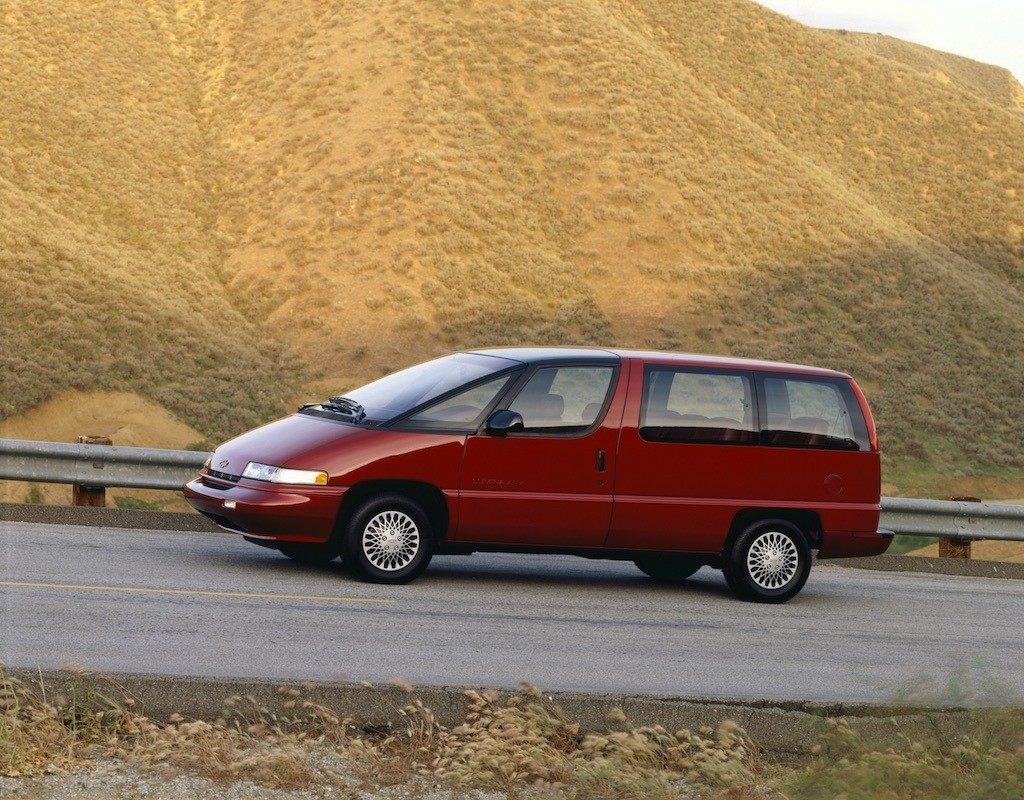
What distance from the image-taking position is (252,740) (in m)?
5.21

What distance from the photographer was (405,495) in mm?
9320

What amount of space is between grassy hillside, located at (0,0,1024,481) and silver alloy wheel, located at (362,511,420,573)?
2097 centimetres

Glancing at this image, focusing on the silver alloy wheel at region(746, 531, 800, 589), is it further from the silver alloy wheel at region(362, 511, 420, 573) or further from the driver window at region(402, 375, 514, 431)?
the silver alloy wheel at region(362, 511, 420, 573)

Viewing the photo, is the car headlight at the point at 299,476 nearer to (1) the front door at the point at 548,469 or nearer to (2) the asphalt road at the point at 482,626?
(2) the asphalt road at the point at 482,626

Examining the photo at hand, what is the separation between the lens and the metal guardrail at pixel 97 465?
11820 millimetres

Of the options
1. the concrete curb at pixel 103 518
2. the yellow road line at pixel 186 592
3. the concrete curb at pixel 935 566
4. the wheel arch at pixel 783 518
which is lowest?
the concrete curb at pixel 935 566

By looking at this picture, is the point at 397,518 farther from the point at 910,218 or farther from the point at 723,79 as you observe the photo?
the point at 723,79

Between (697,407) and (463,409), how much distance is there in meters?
1.85

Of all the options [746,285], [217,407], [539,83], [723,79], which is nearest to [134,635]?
[217,407]

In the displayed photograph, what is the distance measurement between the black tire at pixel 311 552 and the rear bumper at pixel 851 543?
3.85m

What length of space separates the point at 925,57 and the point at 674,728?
128 m

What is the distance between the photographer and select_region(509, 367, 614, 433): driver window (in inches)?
376

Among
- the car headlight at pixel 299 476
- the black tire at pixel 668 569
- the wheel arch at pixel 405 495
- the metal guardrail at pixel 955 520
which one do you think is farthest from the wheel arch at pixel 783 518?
the car headlight at pixel 299 476

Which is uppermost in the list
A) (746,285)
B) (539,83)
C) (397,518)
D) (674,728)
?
(539,83)
